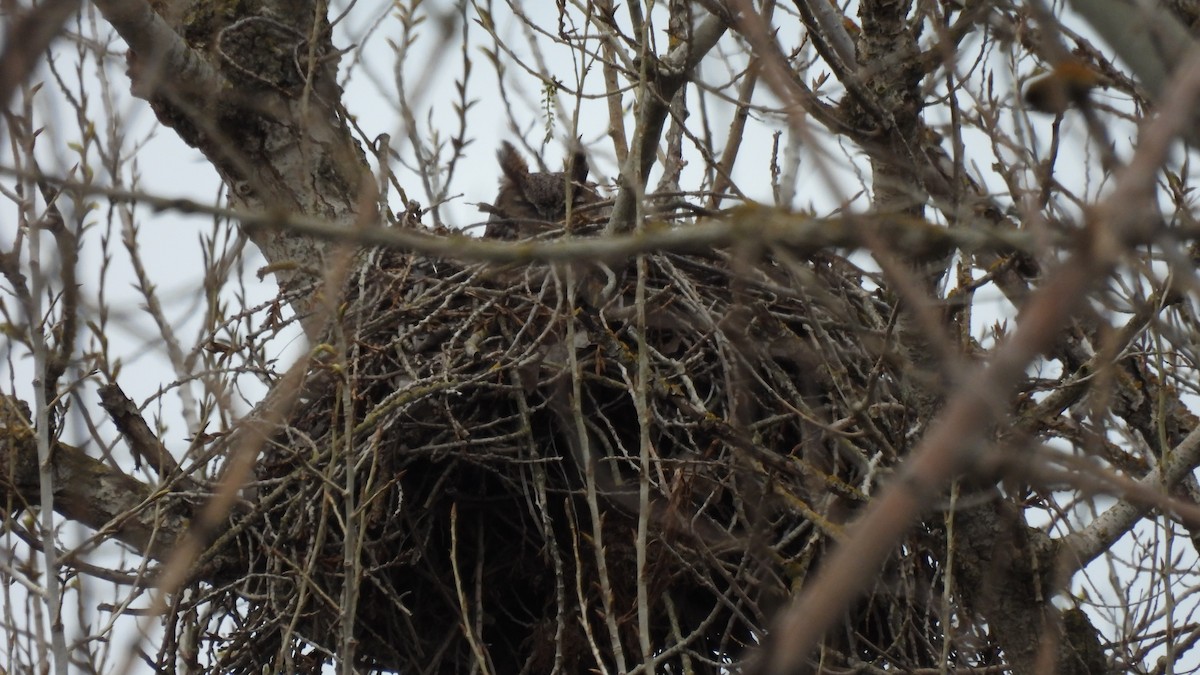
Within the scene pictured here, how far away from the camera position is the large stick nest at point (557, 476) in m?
2.98

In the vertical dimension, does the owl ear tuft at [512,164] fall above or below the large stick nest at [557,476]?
above

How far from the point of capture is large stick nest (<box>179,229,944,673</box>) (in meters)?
2.98

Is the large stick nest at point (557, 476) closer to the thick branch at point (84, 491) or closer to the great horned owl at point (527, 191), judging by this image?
the thick branch at point (84, 491)

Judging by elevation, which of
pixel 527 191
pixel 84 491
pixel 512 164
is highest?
pixel 512 164

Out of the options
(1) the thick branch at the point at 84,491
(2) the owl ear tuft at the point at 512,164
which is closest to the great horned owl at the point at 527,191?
(2) the owl ear tuft at the point at 512,164

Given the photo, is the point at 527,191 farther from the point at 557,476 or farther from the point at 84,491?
the point at 84,491

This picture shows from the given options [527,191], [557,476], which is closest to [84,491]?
[557,476]

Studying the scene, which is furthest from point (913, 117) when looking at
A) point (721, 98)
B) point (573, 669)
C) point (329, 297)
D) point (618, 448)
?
point (573, 669)

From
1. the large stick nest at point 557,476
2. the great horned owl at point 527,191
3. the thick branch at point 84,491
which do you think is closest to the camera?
the large stick nest at point 557,476

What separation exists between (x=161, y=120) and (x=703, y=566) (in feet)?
7.35

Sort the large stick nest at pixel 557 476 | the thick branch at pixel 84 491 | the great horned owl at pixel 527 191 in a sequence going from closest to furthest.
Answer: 1. the large stick nest at pixel 557 476
2. the thick branch at pixel 84 491
3. the great horned owl at pixel 527 191

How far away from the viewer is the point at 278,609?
3.03m

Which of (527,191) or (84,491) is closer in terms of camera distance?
(84,491)

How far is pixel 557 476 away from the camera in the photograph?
129 inches
